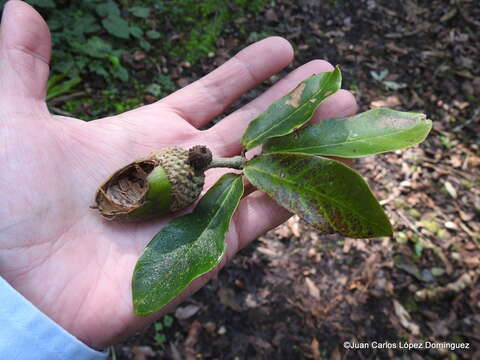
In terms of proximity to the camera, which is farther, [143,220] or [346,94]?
[346,94]

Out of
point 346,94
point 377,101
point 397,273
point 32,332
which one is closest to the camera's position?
point 32,332

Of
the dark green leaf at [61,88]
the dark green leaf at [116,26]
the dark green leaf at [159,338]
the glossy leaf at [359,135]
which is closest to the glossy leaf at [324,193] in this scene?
the glossy leaf at [359,135]

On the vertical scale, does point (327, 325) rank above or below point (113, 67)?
below

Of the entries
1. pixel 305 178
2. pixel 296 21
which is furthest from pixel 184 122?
pixel 296 21

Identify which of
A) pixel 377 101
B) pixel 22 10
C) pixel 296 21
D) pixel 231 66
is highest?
pixel 22 10

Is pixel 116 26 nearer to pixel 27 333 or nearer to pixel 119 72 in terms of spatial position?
pixel 119 72

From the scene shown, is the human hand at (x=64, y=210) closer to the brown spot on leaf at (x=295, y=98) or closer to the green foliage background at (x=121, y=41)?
the brown spot on leaf at (x=295, y=98)

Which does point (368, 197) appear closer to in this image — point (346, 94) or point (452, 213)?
point (346, 94)
